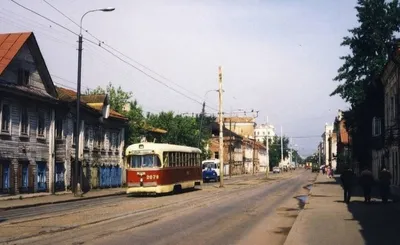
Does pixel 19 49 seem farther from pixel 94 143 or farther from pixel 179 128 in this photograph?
pixel 179 128

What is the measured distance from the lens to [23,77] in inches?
1277

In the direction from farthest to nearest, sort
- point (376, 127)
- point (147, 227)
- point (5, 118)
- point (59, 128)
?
point (376, 127), point (59, 128), point (5, 118), point (147, 227)

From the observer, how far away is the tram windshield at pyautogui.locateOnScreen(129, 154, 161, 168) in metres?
30.7

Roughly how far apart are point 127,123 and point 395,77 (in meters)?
24.5

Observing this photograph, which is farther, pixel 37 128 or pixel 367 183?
pixel 37 128

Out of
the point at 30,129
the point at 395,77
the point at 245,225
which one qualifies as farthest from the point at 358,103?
the point at 245,225

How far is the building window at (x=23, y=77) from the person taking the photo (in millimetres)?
32094

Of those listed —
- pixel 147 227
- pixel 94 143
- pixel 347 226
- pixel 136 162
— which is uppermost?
pixel 94 143

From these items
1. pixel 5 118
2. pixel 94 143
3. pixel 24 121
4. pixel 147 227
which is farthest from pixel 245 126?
pixel 147 227

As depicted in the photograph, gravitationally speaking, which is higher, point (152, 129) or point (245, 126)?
point (245, 126)

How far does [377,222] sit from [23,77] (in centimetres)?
2429

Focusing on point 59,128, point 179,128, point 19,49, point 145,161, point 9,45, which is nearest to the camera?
point 145,161

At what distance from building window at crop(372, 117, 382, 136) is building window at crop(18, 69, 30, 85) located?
27850 millimetres

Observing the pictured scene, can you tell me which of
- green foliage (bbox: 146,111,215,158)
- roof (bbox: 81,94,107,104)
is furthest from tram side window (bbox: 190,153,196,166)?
green foliage (bbox: 146,111,215,158)
